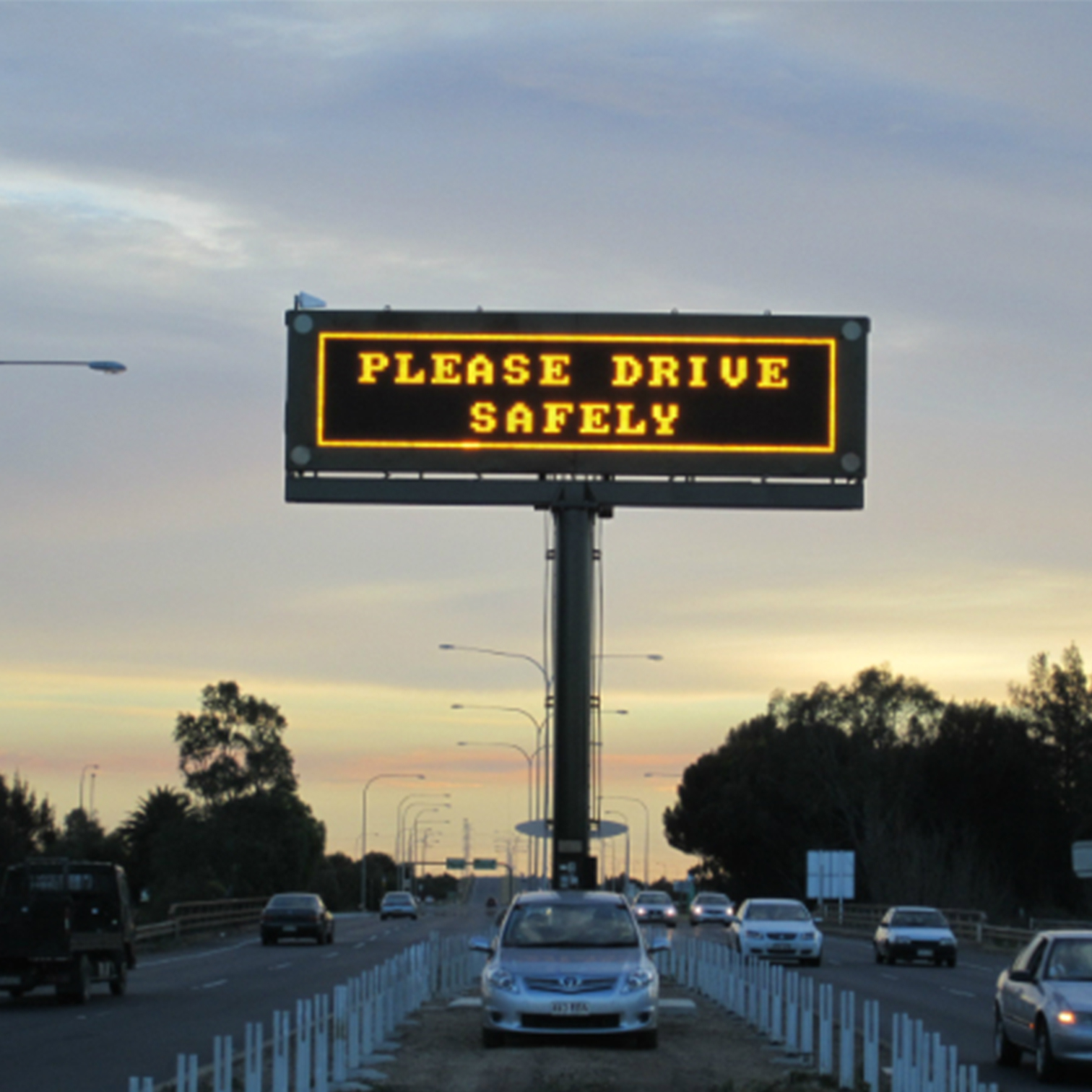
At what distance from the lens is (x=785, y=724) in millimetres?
114062

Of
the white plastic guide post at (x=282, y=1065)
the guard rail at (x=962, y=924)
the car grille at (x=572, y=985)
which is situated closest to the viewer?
the white plastic guide post at (x=282, y=1065)

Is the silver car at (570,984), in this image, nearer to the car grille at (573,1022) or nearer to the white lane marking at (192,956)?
the car grille at (573,1022)

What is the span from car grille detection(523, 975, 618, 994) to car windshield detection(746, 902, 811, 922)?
23.0 m

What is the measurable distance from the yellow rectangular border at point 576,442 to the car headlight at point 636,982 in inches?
310

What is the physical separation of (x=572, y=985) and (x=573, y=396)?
8.72 meters

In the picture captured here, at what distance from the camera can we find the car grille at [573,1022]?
60.0 ft

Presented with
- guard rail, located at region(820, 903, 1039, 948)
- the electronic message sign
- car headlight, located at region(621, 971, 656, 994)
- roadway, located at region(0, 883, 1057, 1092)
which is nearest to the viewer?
roadway, located at region(0, 883, 1057, 1092)

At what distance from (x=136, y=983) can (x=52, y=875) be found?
4684mm

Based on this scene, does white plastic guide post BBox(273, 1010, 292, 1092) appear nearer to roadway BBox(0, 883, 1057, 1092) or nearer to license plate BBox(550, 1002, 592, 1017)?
roadway BBox(0, 883, 1057, 1092)

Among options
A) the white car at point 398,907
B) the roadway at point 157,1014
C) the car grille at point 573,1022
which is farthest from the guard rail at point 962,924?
the car grille at point 573,1022

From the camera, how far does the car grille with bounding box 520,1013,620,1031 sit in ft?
60.0

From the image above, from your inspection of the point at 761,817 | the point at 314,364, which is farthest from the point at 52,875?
the point at 761,817

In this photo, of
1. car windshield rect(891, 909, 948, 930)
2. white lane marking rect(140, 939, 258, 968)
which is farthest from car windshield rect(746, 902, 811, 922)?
white lane marking rect(140, 939, 258, 968)

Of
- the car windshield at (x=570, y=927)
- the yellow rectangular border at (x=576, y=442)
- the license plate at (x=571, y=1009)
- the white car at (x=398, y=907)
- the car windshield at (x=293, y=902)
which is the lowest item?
the white car at (x=398, y=907)
